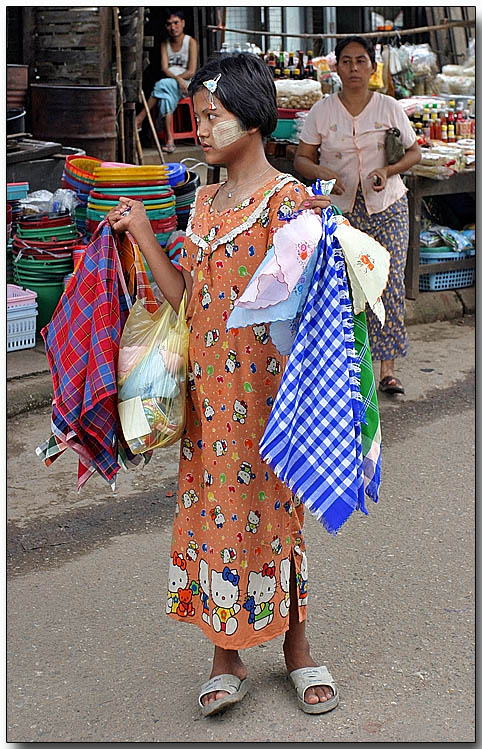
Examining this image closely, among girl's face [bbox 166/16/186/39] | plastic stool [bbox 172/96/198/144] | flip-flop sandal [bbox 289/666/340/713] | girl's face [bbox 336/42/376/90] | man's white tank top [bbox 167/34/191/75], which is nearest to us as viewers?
flip-flop sandal [bbox 289/666/340/713]

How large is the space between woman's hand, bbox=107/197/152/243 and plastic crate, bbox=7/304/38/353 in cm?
313

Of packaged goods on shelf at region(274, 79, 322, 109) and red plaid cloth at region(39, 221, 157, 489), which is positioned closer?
red plaid cloth at region(39, 221, 157, 489)

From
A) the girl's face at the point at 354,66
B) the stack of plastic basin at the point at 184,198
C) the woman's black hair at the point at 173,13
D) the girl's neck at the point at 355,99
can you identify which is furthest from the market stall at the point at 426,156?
the woman's black hair at the point at 173,13

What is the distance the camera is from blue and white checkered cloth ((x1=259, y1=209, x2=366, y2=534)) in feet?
7.85

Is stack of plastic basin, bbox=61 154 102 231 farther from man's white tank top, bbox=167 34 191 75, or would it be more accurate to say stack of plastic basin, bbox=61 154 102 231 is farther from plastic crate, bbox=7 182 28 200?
man's white tank top, bbox=167 34 191 75

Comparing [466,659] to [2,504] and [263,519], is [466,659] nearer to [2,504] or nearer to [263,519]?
[263,519]

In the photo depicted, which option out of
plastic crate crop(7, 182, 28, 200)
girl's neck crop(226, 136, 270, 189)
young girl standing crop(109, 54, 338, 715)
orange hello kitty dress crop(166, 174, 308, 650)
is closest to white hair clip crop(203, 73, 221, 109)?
young girl standing crop(109, 54, 338, 715)

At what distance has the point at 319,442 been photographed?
2.41 meters

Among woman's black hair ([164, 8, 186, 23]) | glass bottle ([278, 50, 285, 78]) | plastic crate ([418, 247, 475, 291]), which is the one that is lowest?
plastic crate ([418, 247, 475, 291])

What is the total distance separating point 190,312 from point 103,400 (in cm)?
34

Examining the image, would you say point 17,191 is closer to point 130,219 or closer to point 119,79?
point 119,79

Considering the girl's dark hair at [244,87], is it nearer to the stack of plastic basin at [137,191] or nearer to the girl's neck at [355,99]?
the girl's neck at [355,99]

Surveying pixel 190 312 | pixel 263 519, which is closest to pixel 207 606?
pixel 263 519

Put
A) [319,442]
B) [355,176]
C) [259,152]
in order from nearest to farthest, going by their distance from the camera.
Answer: [319,442], [259,152], [355,176]
